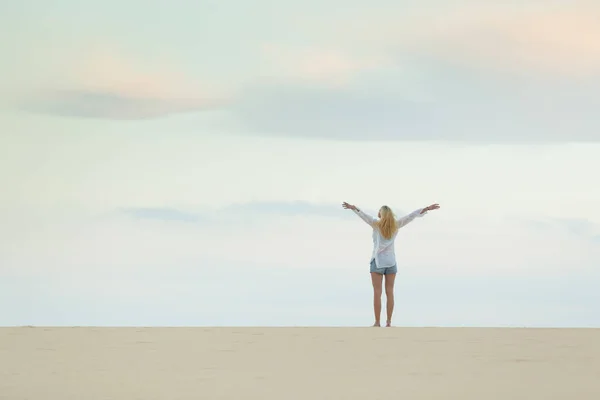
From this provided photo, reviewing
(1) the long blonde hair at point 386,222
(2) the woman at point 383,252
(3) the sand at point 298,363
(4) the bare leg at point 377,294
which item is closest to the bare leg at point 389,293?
(2) the woman at point 383,252

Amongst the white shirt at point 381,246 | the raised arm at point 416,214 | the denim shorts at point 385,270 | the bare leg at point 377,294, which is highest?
the raised arm at point 416,214

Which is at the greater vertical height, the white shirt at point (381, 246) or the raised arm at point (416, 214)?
the raised arm at point (416, 214)

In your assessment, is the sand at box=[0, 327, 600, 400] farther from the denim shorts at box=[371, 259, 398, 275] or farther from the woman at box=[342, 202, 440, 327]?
the denim shorts at box=[371, 259, 398, 275]

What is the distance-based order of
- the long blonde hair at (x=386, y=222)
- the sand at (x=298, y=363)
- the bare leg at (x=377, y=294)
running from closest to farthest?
the sand at (x=298, y=363) → the long blonde hair at (x=386, y=222) → the bare leg at (x=377, y=294)

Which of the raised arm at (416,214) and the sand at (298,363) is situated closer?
the sand at (298,363)

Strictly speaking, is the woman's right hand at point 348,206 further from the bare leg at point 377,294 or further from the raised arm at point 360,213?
the bare leg at point 377,294

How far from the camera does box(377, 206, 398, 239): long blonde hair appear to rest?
58.2ft

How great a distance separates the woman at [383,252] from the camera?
1780 cm

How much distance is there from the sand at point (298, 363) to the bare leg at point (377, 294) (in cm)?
155

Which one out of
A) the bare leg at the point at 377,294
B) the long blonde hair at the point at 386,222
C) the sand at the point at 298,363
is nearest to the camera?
the sand at the point at 298,363

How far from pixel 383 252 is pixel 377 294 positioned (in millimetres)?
755

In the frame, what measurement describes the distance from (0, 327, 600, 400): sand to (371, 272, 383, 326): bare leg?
1.55 meters

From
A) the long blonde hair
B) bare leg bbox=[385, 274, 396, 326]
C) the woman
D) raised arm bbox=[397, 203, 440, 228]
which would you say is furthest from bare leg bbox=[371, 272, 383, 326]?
raised arm bbox=[397, 203, 440, 228]

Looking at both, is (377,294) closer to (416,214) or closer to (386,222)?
(386,222)
